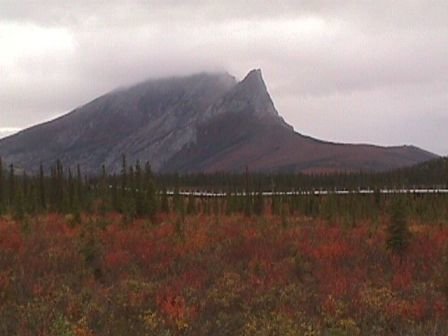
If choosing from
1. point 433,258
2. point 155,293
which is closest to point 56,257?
point 155,293

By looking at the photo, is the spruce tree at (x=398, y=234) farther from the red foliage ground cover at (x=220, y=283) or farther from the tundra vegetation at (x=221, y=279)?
the red foliage ground cover at (x=220, y=283)

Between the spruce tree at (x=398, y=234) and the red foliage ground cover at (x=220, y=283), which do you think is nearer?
the red foliage ground cover at (x=220, y=283)

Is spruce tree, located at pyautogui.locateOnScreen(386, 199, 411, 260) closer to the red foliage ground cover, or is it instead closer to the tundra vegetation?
the tundra vegetation

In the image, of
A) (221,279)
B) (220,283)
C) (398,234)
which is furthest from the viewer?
(398,234)

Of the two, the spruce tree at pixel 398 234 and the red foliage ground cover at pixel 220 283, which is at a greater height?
the spruce tree at pixel 398 234

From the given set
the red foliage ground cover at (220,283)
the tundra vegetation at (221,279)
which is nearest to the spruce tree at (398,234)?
the tundra vegetation at (221,279)

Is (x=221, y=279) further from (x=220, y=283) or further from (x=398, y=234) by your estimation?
(x=398, y=234)

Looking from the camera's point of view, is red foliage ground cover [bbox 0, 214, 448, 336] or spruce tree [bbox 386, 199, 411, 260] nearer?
red foliage ground cover [bbox 0, 214, 448, 336]

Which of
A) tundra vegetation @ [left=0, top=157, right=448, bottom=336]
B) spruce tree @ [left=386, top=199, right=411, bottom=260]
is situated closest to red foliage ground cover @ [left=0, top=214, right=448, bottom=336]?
tundra vegetation @ [left=0, top=157, right=448, bottom=336]

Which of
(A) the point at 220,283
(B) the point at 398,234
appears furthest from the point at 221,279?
(B) the point at 398,234

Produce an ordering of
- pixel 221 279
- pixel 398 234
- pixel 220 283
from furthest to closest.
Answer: pixel 398 234
pixel 221 279
pixel 220 283

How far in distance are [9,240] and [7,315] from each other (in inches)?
373

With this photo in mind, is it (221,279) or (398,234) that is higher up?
(398,234)

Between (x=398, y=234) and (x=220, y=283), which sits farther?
(x=398, y=234)
